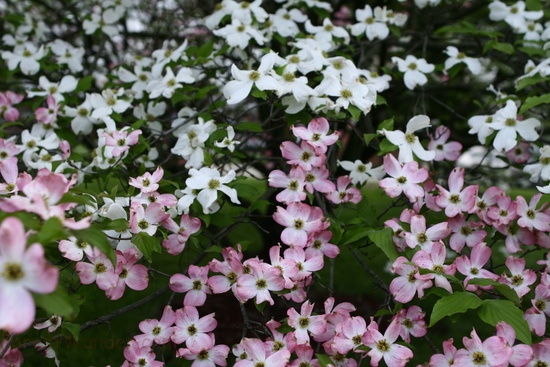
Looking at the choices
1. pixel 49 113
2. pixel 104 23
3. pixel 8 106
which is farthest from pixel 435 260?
pixel 104 23

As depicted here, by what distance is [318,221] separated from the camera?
1.38 meters

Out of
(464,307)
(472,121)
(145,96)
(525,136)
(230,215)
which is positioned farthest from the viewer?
(145,96)

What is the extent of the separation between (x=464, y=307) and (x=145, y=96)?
138 centimetres

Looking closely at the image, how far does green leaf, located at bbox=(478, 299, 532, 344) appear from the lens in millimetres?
1100

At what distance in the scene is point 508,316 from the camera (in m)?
1.11

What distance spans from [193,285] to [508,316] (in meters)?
0.75

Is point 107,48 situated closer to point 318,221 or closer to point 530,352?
point 318,221

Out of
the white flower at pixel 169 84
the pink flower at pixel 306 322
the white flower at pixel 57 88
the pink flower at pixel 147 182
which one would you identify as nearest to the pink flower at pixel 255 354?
the pink flower at pixel 306 322

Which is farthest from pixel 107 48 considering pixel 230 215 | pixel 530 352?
pixel 530 352

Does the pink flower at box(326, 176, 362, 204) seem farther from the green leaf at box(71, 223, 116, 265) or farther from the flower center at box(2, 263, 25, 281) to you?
the flower center at box(2, 263, 25, 281)

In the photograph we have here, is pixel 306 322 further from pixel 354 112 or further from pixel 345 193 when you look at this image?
pixel 354 112

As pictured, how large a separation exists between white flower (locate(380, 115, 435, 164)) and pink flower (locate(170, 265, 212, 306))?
0.63 metres

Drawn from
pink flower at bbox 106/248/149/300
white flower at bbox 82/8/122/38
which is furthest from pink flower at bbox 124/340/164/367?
white flower at bbox 82/8/122/38

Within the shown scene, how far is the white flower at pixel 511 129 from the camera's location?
1646mm
